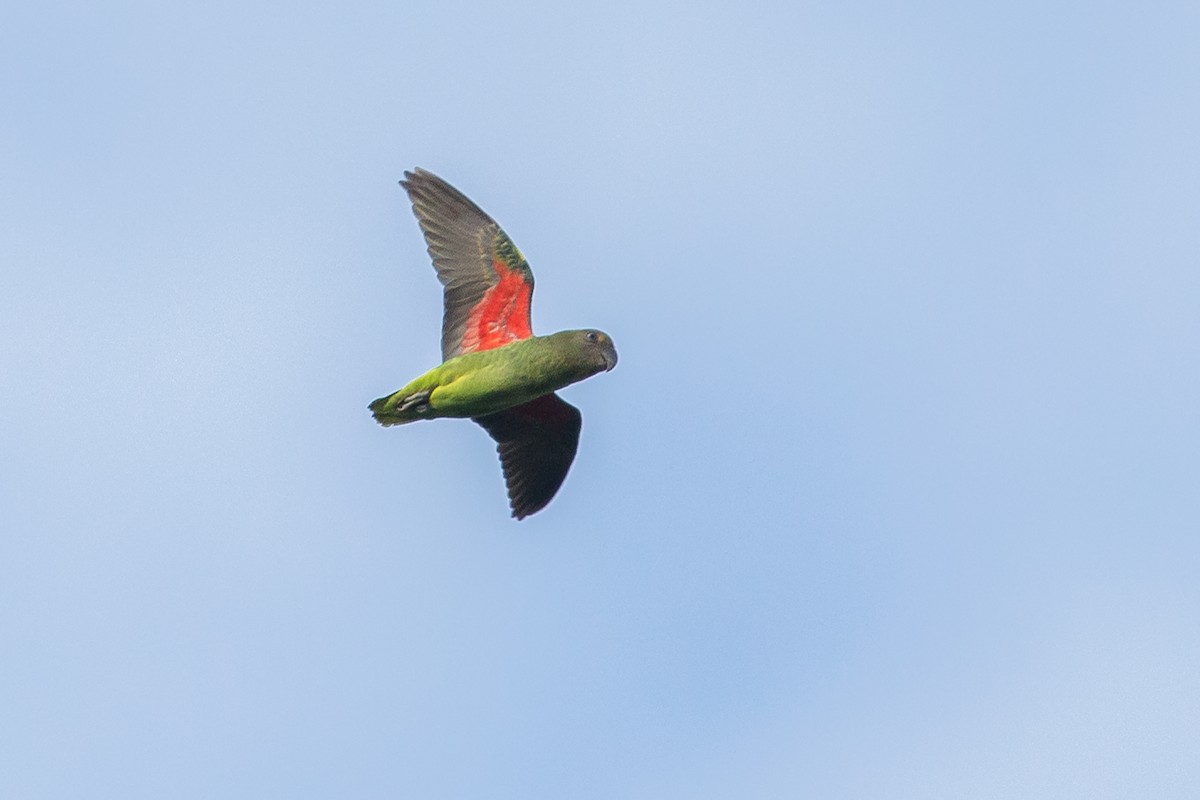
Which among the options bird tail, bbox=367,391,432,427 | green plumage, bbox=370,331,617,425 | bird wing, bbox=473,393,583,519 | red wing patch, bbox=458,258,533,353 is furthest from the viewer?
bird wing, bbox=473,393,583,519

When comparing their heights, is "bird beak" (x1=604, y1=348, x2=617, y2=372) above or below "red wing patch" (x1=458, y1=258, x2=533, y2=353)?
below

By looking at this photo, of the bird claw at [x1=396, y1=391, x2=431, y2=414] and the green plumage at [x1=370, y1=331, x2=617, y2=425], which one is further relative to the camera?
the bird claw at [x1=396, y1=391, x2=431, y2=414]

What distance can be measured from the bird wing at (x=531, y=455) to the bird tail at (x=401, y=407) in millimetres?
2131

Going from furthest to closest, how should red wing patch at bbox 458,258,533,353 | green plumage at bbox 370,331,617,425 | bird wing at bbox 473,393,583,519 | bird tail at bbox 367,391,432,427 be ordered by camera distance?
bird wing at bbox 473,393,583,519 → red wing patch at bbox 458,258,533,353 → bird tail at bbox 367,391,432,427 → green plumage at bbox 370,331,617,425

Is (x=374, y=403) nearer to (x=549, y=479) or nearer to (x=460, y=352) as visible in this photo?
(x=460, y=352)

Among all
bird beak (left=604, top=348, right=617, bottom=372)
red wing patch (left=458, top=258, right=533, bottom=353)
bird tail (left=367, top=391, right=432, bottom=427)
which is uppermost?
red wing patch (left=458, top=258, right=533, bottom=353)

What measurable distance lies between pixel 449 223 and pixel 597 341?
2849 mm

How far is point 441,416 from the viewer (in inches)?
877

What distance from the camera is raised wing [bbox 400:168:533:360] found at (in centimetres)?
2294

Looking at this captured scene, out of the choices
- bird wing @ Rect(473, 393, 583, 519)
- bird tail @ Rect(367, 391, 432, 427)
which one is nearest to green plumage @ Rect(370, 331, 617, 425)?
bird tail @ Rect(367, 391, 432, 427)

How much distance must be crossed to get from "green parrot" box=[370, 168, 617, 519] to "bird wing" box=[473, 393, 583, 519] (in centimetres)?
1

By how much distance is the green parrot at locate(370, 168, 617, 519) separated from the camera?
854 inches

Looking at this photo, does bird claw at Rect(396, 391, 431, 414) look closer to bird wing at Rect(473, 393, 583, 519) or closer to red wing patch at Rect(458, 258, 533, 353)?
red wing patch at Rect(458, 258, 533, 353)

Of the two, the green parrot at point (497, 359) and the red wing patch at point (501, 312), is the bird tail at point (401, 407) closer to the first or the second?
the green parrot at point (497, 359)
